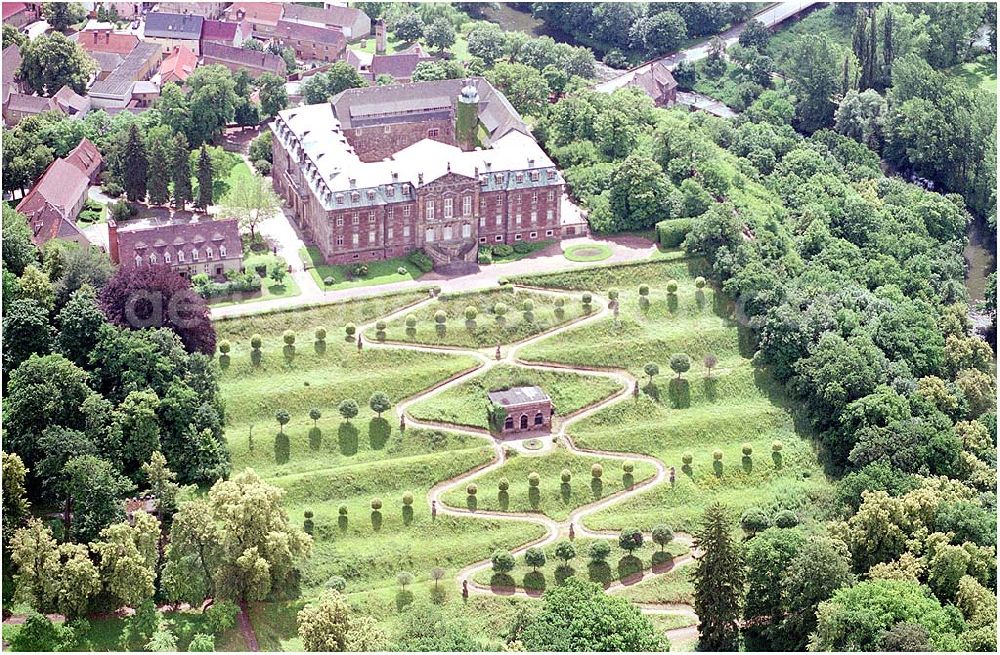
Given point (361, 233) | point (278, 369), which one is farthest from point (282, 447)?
point (361, 233)

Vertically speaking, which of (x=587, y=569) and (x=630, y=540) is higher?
(x=630, y=540)

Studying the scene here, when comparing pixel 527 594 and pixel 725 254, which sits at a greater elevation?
pixel 725 254

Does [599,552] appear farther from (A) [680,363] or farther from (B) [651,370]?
(A) [680,363]

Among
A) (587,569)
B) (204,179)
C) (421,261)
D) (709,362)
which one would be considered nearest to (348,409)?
(421,261)

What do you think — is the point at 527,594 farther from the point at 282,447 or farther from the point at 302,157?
the point at 302,157

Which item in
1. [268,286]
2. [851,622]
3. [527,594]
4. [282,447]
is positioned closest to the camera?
[851,622]

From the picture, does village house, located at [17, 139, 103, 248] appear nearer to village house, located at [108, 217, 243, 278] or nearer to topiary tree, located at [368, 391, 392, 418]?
village house, located at [108, 217, 243, 278]

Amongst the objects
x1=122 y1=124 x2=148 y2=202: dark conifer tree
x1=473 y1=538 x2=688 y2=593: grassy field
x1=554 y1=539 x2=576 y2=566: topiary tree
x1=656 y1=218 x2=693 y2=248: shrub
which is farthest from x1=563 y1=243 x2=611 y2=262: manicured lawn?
x1=122 y1=124 x2=148 y2=202: dark conifer tree
